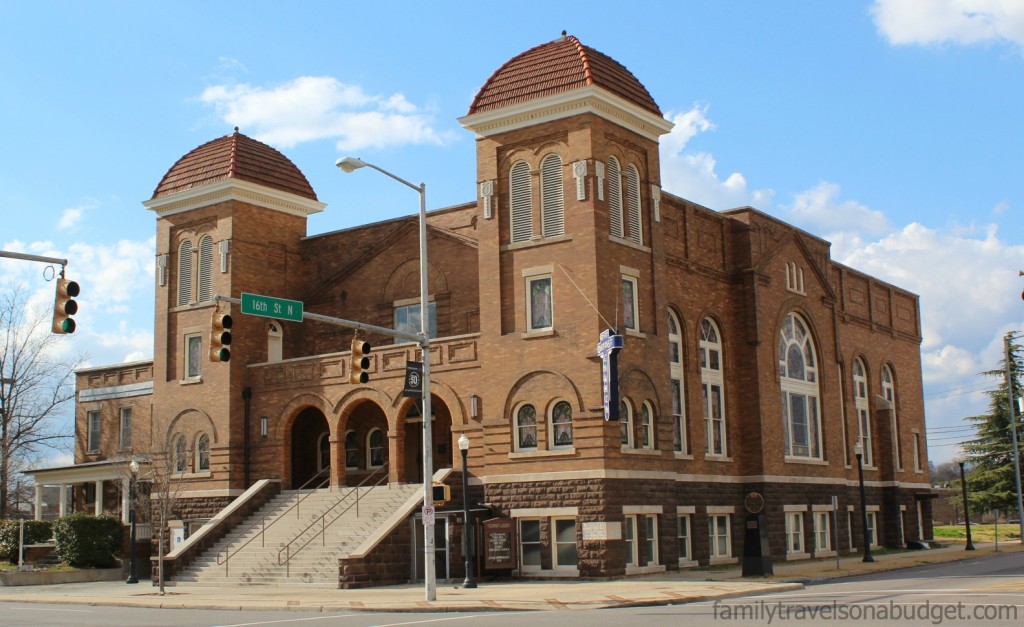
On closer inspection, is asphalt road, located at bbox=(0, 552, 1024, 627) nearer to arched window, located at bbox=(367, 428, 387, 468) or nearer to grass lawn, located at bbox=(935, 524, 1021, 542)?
arched window, located at bbox=(367, 428, 387, 468)

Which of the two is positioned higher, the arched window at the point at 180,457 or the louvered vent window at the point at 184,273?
the louvered vent window at the point at 184,273

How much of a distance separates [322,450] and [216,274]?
7.43m

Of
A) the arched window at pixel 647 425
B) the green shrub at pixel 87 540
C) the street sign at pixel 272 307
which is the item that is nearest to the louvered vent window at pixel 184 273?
the green shrub at pixel 87 540

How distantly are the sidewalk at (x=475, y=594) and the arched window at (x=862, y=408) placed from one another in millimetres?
14163

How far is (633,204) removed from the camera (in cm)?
3597

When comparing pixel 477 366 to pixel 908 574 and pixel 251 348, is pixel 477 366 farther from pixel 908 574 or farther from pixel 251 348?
pixel 908 574

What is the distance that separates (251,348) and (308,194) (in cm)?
665

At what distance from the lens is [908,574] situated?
34312 mm

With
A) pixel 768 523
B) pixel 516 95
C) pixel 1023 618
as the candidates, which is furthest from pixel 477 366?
pixel 1023 618

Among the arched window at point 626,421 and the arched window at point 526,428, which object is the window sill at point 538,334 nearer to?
the arched window at point 526,428

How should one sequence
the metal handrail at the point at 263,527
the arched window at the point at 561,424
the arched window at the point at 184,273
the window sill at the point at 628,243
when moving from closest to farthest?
the arched window at the point at 561,424 → the window sill at the point at 628,243 → the metal handrail at the point at 263,527 → the arched window at the point at 184,273

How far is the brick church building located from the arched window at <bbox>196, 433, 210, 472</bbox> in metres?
0.10

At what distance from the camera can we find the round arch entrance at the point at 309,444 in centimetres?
4166

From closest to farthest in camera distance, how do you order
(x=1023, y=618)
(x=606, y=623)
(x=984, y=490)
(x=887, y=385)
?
(x=1023, y=618)
(x=606, y=623)
(x=887, y=385)
(x=984, y=490)
